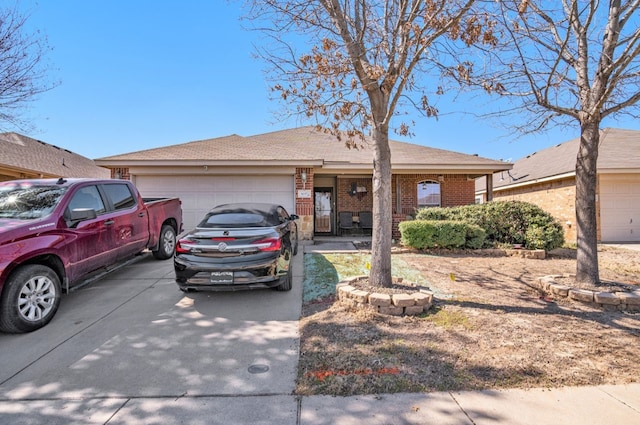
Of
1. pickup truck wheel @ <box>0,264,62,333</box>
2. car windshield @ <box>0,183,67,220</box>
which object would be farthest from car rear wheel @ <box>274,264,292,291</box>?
car windshield @ <box>0,183,67,220</box>

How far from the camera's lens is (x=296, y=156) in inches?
412

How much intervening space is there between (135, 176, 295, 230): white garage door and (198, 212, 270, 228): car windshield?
198 inches

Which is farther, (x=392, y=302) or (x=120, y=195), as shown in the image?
(x=120, y=195)

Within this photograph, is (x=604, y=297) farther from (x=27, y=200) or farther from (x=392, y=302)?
(x=27, y=200)

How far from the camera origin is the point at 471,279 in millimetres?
6121

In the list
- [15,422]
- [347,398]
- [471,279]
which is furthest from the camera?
[471,279]

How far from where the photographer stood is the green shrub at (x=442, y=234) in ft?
28.3

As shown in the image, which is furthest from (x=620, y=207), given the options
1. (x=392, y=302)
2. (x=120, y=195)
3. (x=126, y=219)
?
(x=120, y=195)

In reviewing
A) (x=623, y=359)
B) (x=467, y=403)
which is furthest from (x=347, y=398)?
(x=623, y=359)

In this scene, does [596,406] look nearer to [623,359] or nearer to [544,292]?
[623,359]

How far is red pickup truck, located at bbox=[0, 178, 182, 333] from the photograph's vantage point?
3.66 metres

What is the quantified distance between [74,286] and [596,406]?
598 cm

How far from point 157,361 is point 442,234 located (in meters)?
7.46

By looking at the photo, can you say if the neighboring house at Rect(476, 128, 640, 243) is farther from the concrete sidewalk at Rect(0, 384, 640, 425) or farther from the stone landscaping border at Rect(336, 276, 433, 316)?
the concrete sidewalk at Rect(0, 384, 640, 425)
